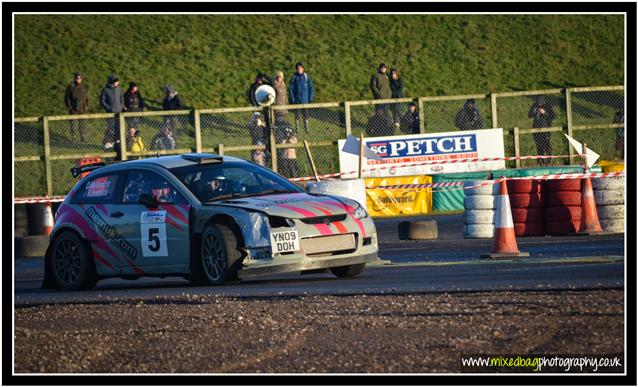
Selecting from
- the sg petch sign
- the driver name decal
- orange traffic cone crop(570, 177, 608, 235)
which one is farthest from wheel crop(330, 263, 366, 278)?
the sg petch sign

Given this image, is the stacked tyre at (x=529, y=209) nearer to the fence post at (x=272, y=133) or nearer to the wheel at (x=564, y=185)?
the wheel at (x=564, y=185)

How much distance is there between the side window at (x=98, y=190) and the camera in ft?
46.8

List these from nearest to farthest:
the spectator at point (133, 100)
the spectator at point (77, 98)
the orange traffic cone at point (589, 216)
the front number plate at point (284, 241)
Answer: the front number plate at point (284, 241) → the orange traffic cone at point (589, 216) → the spectator at point (133, 100) → the spectator at point (77, 98)

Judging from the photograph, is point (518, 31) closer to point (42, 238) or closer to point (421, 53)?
point (421, 53)

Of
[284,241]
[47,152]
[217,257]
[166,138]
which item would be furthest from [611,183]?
[47,152]

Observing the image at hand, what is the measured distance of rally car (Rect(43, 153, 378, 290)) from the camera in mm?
12891

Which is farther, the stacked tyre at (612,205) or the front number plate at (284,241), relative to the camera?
the stacked tyre at (612,205)

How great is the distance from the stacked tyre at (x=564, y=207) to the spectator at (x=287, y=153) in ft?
30.2

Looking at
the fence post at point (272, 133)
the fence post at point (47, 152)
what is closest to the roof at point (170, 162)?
the fence post at point (272, 133)

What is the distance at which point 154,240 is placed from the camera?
1359 centimetres

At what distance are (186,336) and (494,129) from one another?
1782 cm

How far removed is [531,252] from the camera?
15.6 m

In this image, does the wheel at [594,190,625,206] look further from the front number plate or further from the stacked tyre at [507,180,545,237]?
the front number plate

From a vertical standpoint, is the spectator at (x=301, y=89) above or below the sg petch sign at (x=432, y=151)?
above
